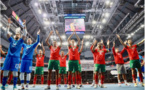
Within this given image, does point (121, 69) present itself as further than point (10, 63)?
Yes

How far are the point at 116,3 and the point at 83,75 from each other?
410 inches

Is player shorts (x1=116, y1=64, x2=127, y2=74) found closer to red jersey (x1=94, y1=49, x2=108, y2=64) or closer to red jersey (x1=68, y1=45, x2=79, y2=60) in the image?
red jersey (x1=94, y1=49, x2=108, y2=64)

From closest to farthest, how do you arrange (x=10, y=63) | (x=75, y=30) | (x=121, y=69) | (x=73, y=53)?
(x=10, y=63), (x=73, y=53), (x=121, y=69), (x=75, y=30)

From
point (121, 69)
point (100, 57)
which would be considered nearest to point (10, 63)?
point (100, 57)

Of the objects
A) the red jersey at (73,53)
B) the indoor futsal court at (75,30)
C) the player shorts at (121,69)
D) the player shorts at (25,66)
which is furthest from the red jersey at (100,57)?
the player shorts at (25,66)

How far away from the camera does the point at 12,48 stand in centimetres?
332

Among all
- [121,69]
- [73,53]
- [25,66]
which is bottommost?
[121,69]

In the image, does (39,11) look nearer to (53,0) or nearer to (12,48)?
(53,0)

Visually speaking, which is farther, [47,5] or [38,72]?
[47,5]

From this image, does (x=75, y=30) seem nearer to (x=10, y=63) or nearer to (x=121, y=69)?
(x=121, y=69)

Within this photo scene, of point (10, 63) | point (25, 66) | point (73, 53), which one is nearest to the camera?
point (10, 63)

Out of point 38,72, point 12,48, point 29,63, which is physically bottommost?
point 38,72

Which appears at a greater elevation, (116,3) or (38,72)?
(116,3)

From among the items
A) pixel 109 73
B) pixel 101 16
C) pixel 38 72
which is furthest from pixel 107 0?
pixel 109 73
